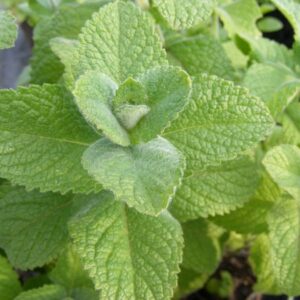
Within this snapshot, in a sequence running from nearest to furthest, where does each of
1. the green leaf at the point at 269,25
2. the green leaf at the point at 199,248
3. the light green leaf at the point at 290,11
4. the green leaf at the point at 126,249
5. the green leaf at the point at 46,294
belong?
the green leaf at the point at 126,249 → the green leaf at the point at 46,294 → the light green leaf at the point at 290,11 → the green leaf at the point at 199,248 → the green leaf at the point at 269,25

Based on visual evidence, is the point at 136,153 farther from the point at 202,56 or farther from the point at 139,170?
the point at 202,56

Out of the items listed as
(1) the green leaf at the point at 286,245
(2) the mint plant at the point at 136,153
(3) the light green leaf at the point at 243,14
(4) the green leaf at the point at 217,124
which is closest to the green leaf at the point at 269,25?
(3) the light green leaf at the point at 243,14

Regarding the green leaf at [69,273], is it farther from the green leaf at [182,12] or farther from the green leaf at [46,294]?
the green leaf at [182,12]

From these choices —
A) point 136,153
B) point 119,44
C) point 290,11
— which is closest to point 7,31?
point 119,44

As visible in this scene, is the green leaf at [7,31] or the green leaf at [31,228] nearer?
the green leaf at [7,31]

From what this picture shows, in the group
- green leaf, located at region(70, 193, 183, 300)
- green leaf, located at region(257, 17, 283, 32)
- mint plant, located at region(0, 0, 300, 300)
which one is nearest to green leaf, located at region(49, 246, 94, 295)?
mint plant, located at region(0, 0, 300, 300)

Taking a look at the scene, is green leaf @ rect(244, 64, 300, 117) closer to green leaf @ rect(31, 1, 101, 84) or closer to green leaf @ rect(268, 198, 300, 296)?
green leaf @ rect(268, 198, 300, 296)
